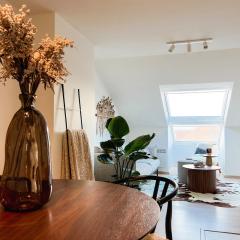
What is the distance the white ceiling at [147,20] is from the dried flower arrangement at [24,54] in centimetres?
166

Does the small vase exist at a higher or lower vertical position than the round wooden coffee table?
higher

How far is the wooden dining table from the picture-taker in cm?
95

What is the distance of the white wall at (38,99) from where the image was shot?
2.75 m

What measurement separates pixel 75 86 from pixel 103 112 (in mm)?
2572

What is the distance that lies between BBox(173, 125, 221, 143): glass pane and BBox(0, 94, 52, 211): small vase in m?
6.40

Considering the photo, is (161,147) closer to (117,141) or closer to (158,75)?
(158,75)

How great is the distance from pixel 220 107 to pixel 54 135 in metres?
4.86

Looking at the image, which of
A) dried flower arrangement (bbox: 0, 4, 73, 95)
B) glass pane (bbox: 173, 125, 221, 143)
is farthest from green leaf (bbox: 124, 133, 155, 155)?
glass pane (bbox: 173, 125, 221, 143)

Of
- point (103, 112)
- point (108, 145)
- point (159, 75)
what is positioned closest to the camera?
point (108, 145)

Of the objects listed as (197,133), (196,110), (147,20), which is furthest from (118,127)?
(197,133)

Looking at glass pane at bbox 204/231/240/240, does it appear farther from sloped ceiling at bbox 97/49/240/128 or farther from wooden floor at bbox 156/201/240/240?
sloped ceiling at bbox 97/49/240/128

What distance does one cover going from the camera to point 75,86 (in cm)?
342

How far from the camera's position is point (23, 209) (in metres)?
1.19

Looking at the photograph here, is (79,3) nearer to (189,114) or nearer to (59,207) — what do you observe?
(59,207)
